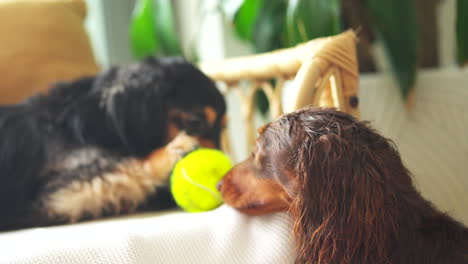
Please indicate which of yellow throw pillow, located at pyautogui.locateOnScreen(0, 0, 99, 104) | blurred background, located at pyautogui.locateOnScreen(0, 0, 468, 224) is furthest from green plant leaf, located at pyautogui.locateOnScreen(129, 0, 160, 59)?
yellow throw pillow, located at pyautogui.locateOnScreen(0, 0, 99, 104)

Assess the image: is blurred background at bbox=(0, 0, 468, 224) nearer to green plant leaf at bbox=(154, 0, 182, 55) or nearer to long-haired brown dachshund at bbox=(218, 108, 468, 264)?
green plant leaf at bbox=(154, 0, 182, 55)

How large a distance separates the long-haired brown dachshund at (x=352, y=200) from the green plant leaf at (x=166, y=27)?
1.14m

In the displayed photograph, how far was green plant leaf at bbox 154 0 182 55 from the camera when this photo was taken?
1764mm

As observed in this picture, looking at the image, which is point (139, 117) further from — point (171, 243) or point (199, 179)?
point (171, 243)

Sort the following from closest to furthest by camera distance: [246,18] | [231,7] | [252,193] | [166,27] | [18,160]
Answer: [252,193], [18,160], [231,7], [246,18], [166,27]

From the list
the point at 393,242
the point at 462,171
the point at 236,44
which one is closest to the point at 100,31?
the point at 236,44

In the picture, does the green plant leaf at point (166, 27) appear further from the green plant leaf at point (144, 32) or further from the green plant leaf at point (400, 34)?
the green plant leaf at point (400, 34)

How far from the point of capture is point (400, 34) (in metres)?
1.30

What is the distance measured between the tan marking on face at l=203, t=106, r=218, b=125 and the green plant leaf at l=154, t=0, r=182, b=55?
664 mm

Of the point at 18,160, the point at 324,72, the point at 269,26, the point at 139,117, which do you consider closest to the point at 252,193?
the point at 324,72

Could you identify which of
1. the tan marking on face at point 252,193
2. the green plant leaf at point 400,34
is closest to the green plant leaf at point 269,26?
the green plant leaf at point 400,34

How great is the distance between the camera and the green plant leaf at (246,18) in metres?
1.47

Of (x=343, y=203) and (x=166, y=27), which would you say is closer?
(x=343, y=203)

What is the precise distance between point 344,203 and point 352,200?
1 centimetres
